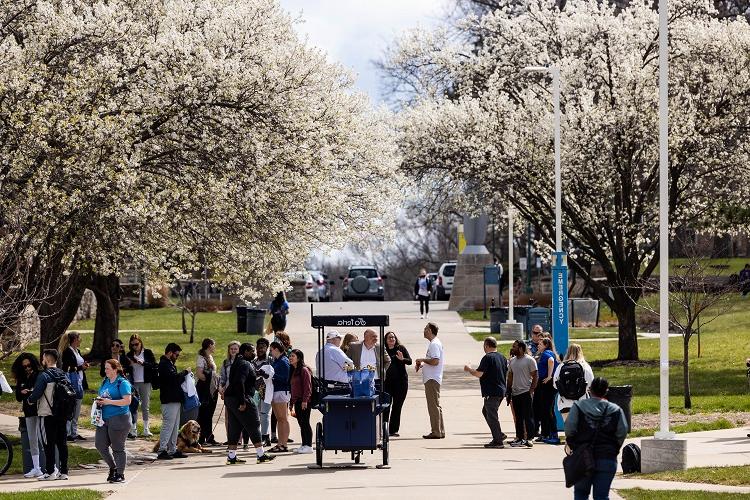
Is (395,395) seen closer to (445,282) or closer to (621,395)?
(621,395)

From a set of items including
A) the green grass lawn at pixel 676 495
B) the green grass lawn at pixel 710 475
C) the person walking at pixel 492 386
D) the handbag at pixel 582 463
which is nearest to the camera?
the handbag at pixel 582 463

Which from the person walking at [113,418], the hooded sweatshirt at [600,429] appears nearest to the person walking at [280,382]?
the person walking at [113,418]

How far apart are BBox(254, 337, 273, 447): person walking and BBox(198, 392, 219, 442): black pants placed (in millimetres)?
717

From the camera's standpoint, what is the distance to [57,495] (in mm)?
15414

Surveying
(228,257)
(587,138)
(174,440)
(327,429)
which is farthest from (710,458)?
(587,138)

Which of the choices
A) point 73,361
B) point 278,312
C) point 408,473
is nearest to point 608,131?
point 278,312

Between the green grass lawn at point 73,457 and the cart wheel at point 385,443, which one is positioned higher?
the cart wheel at point 385,443

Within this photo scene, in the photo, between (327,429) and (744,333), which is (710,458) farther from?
(744,333)

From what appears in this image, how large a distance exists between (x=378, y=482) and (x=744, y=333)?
26846 mm

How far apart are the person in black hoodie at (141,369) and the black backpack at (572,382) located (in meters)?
6.91

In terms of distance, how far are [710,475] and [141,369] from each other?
969 cm

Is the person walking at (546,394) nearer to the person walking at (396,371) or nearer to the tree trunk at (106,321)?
the person walking at (396,371)

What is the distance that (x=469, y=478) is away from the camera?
54.1ft

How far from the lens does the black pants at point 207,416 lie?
823 inches
